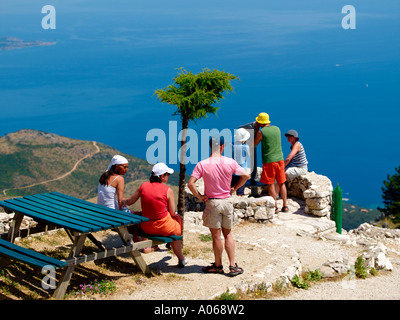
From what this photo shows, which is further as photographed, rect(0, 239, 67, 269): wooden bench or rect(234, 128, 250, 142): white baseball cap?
rect(234, 128, 250, 142): white baseball cap

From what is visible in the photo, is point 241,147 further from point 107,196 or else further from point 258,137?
point 107,196

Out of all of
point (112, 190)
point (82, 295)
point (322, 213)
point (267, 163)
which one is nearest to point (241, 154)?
point (267, 163)

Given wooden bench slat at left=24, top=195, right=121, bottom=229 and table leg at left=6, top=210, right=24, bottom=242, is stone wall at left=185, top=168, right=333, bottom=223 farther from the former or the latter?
table leg at left=6, top=210, right=24, bottom=242

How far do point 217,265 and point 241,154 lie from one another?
4276mm

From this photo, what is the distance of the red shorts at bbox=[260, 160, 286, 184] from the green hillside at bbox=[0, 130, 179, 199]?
6330cm

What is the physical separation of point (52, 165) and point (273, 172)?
73665 mm

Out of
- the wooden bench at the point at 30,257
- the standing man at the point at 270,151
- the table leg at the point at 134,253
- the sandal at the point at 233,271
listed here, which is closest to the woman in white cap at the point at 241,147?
the standing man at the point at 270,151

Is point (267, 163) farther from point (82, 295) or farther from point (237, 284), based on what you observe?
point (82, 295)

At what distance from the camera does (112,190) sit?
7.43 metres

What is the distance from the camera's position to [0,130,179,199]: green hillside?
7544 centimetres

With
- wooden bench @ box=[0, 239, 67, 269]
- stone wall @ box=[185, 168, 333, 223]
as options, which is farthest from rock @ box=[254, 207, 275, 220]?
wooden bench @ box=[0, 239, 67, 269]

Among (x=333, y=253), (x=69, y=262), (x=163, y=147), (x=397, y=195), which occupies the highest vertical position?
(x=163, y=147)

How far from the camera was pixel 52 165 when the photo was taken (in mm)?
80250

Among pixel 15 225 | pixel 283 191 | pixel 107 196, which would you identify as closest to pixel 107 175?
pixel 107 196
